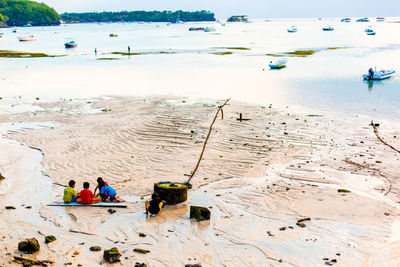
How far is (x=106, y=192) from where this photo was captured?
14125 millimetres

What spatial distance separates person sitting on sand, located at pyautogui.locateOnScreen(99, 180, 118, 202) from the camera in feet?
46.2

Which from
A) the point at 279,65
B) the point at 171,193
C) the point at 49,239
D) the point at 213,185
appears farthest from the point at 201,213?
the point at 279,65

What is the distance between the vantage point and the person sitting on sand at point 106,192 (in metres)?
14.1

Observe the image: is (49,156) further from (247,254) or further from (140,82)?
(140,82)

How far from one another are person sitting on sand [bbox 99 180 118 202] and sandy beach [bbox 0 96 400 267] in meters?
0.60

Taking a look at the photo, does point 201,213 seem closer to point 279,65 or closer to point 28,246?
point 28,246

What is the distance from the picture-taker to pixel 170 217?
13305 millimetres

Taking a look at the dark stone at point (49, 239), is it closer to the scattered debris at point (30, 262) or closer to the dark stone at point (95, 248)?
the scattered debris at point (30, 262)

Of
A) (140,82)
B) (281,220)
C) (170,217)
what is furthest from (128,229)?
(140,82)

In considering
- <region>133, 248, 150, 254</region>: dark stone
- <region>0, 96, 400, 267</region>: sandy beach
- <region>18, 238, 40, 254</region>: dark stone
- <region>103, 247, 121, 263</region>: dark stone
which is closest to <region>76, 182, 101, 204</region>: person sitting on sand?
<region>0, 96, 400, 267</region>: sandy beach

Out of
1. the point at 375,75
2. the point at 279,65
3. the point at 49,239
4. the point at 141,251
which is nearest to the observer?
the point at 141,251

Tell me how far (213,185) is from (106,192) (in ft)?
13.5

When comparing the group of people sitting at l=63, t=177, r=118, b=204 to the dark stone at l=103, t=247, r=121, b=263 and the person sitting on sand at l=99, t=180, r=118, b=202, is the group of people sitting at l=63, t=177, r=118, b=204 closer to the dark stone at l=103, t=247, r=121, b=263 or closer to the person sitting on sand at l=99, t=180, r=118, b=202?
the person sitting on sand at l=99, t=180, r=118, b=202

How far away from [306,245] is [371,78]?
39919 millimetres
